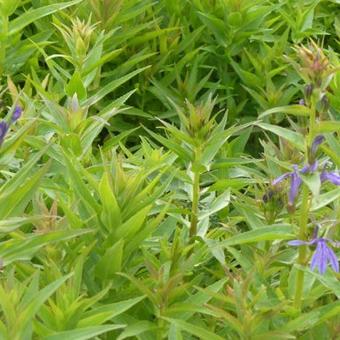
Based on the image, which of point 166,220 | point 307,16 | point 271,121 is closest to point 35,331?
point 166,220

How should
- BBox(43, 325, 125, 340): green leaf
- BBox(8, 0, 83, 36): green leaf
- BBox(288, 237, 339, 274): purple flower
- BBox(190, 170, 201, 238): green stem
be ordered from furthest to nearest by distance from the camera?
BBox(8, 0, 83, 36): green leaf
BBox(190, 170, 201, 238): green stem
BBox(288, 237, 339, 274): purple flower
BBox(43, 325, 125, 340): green leaf

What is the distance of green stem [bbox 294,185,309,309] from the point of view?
175cm

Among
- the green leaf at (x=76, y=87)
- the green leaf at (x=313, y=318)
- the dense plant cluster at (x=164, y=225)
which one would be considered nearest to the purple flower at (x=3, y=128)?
the dense plant cluster at (x=164, y=225)

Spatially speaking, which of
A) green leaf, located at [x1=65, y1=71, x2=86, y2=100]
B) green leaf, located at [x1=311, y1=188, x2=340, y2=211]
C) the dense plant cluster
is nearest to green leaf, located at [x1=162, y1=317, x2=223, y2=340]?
the dense plant cluster

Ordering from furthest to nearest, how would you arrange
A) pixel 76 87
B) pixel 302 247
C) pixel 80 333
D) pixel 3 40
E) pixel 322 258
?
1. pixel 3 40
2. pixel 76 87
3. pixel 302 247
4. pixel 322 258
5. pixel 80 333

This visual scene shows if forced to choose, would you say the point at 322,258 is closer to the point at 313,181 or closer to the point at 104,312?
the point at 313,181

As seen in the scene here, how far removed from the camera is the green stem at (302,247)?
1746mm

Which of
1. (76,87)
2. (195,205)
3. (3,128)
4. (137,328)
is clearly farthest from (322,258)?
(76,87)

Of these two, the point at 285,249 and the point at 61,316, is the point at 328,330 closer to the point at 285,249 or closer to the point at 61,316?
the point at 285,249

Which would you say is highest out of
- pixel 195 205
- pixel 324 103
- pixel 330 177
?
pixel 324 103

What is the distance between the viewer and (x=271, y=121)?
317cm

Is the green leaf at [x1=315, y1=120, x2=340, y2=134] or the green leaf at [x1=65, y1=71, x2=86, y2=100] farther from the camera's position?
the green leaf at [x1=65, y1=71, x2=86, y2=100]

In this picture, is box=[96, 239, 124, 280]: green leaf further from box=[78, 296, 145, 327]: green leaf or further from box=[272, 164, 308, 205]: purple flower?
box=[272, 164, 308, 205]: purple flower

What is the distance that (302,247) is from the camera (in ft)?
5.79
